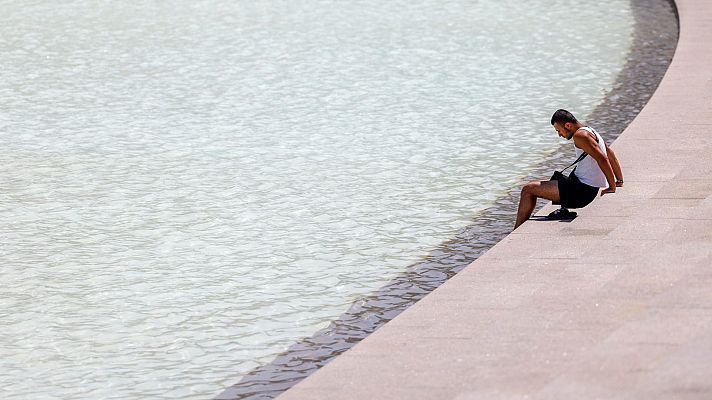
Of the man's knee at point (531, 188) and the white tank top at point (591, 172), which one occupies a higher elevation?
the white tank top at point (591, 172)

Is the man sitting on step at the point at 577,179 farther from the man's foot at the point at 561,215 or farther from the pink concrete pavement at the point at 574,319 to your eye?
the pink concrete pavement at the point at 574,319

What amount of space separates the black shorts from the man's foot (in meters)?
0.06

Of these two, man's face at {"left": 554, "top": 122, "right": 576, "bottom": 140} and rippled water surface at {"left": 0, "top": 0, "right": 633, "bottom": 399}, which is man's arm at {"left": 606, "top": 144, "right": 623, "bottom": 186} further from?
rippled water surface at {"left": 0, "top": 0, "right": 633, "bottom": 399}

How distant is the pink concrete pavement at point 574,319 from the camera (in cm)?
566

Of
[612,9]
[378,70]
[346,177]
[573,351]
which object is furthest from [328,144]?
[612,9]

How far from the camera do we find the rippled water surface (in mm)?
7746

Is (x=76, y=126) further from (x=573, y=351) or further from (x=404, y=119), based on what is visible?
(x=573, y=351)

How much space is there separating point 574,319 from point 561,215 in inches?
91.2

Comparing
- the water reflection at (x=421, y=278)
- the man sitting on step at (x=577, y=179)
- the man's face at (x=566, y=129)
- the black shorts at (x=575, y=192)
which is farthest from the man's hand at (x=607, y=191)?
the water reflection at (x=421, y=278)

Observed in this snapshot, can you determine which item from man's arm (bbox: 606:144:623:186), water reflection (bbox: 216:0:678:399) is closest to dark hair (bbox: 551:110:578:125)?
man's arm (bbox: 606:144:623:186)

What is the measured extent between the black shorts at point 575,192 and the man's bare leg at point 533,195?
1.8 inches

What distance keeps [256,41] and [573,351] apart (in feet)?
38.8

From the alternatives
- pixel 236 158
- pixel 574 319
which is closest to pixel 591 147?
pixel 574 319

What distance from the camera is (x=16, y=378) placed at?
702cm
